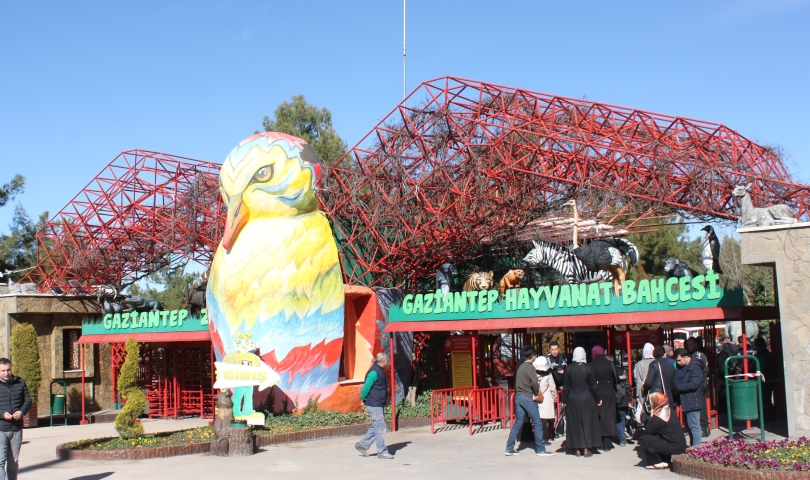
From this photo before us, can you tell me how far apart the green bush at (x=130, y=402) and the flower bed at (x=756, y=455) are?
9.65 m

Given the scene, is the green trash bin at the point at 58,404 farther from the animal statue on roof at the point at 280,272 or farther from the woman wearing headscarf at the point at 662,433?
the woman wearing headscarf at the point at 662,433

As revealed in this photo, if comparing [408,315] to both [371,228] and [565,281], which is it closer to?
[371,228]

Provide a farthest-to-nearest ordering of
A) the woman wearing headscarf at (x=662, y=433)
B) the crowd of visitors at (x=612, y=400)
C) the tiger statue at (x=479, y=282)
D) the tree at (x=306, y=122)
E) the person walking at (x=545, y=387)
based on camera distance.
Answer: the tree at (x=306, y=122) < the tiger statue at (x=479, y=282) < the person walking at (x=545, y=387) < the crowd of visitors at (x=612, y=400) < the woman wearing headscarf at (x=662, y=433)

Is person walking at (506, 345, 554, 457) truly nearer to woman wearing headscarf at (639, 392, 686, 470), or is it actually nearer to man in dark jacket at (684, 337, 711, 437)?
woman wearing headscarf at (639, 392, 686, 470)

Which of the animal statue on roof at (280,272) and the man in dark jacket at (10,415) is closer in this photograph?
the man in dark jacket at (10,415)

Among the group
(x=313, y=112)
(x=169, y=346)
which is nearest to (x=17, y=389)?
(x=169, y=346)

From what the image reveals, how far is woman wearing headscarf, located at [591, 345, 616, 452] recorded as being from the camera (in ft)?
44.9

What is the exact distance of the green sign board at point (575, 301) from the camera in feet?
51.8

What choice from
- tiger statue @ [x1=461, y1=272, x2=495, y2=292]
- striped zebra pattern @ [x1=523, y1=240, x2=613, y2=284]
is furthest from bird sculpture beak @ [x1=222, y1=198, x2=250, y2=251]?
striped zebra pattern @ [x1=523, y1=240, x2=613, y2=284]

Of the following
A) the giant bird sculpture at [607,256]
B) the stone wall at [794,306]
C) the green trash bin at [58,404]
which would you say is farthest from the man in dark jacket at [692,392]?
the green trash bin at [58,404]

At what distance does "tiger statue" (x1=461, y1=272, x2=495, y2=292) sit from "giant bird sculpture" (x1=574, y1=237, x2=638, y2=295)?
3.72m

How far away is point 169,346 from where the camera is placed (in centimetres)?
2652

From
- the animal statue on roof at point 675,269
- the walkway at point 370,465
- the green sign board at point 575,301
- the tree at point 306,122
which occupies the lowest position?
the walkway at point 370,465

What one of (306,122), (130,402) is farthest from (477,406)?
(306,122)
